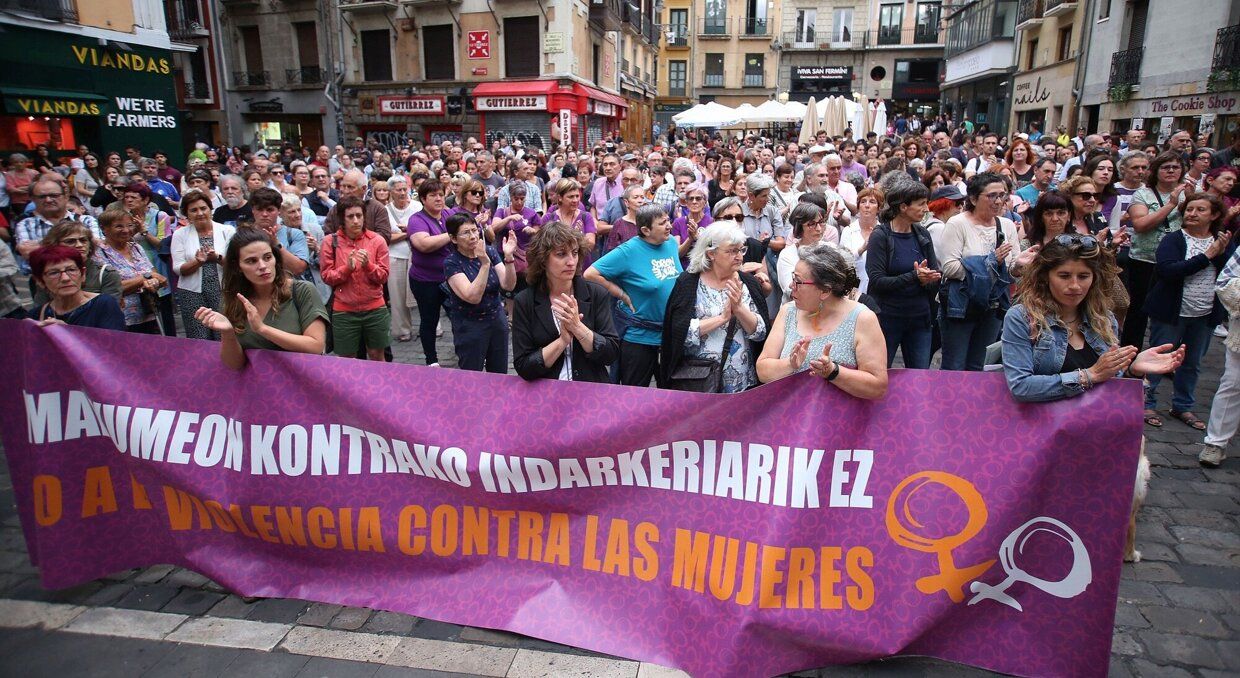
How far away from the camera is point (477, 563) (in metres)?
3.56

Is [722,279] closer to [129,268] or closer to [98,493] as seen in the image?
[98,493]

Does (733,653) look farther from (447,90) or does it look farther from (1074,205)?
(447,90)

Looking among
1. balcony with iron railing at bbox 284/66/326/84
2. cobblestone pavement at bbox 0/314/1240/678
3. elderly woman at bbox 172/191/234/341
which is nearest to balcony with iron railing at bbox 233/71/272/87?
balcony with iron railing at bbox 284/66/326/84

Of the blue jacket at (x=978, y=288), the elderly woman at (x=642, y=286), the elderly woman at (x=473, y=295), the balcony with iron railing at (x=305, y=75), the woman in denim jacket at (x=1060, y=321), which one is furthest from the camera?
the balcony with iron railing at (x=305, y=75)

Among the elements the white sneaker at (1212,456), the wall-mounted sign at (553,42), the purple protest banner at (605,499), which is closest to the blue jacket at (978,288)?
the white sneaker at (1212,456)

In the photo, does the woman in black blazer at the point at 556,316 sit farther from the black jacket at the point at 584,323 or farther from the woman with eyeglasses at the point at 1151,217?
the woman with eyeglasses at the point at 1151,217

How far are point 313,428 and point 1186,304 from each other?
613 cm

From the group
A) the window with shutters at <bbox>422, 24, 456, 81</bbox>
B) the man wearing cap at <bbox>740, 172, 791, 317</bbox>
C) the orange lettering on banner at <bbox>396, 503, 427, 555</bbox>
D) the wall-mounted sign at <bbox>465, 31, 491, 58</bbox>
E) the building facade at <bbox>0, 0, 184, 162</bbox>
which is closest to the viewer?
the orange lettering on banner at <bbox>396, 503, 427, 555</bbox>

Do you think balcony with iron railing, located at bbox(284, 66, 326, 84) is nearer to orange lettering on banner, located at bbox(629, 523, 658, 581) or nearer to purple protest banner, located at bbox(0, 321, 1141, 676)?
purple protest banner, located at bbox(0, 321, 1141, 676)

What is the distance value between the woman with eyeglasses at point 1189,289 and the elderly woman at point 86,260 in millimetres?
7325

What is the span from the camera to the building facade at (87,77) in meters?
17.7

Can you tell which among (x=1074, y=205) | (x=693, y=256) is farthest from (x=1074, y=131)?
(x=693, y=256)

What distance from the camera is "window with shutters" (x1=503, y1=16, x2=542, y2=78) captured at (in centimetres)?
2769

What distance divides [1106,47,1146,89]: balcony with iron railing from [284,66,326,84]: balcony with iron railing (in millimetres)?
27745
